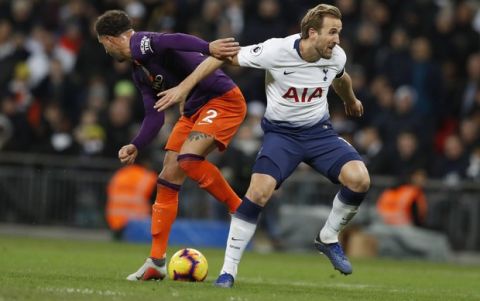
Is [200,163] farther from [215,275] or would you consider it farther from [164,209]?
[215,275]

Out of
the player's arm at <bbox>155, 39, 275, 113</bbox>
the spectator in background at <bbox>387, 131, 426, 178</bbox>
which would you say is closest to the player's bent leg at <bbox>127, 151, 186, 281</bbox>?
the player's arm at <bbox>155, 39, 275, 113</bbox>

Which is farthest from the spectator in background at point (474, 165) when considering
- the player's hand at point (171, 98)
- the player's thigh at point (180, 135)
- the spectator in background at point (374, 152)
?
the player's hand at point (171, 98)

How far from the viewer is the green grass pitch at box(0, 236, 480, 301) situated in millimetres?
10234

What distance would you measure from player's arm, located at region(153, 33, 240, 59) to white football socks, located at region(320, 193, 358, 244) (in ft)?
5.68

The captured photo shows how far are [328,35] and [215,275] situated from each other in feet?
10.5

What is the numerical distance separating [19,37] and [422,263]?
407 inches

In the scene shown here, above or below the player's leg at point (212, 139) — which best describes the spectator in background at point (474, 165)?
below

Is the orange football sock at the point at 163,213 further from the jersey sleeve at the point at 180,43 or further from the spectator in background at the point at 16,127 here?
the spectator in background at the point at 16,127

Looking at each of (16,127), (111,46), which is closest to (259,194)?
(111,46)

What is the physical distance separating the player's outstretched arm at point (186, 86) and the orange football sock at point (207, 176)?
0.75m

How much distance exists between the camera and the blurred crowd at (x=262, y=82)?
69.8 feet

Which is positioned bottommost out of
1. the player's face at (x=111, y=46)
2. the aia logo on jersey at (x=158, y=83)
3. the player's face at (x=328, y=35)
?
the aia logo on jersey at (x=158, y=83)

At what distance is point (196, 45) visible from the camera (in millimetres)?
11195

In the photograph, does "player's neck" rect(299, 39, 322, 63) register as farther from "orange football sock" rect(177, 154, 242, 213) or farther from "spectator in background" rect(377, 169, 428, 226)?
"spectator in background" rect(377, 169, 428, 226)
